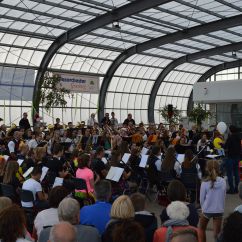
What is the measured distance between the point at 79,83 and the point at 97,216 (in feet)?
80.2

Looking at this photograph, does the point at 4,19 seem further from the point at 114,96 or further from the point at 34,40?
the point at 114,96

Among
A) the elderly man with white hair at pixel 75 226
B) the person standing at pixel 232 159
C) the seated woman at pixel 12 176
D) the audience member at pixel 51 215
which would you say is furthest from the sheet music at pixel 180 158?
the elderly man with white hair at pixel 75 226

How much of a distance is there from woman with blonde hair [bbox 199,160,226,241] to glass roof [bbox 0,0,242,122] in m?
15.0

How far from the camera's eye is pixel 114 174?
805 centimetres

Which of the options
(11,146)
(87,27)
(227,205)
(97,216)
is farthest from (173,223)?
(87,27)

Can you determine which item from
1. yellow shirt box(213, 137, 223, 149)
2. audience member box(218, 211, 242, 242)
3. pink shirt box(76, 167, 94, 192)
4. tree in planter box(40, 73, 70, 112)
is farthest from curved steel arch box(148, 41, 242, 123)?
audience member box(218, 211, 242, 242)

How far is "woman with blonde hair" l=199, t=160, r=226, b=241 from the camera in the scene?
6.02m

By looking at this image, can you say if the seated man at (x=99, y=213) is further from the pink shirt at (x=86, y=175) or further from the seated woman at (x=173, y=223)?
the pink shirt at (x=86, y=175)

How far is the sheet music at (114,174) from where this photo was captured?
7957 millimetres

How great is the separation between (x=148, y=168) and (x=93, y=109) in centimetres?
2373

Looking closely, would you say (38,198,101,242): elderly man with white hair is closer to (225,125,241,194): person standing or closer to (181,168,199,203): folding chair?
(181,168,199,203): folding chair

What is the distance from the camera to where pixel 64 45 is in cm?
2761

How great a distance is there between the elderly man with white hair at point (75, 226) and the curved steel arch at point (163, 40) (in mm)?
21736

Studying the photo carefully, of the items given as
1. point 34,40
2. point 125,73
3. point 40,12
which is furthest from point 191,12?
point 125,73
